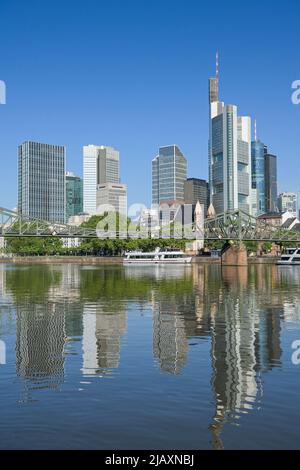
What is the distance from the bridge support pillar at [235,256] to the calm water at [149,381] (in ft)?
346

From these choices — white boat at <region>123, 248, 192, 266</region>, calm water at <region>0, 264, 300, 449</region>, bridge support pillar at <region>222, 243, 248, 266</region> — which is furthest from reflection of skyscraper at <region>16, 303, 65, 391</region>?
A: white boat at <region>123, 248, 192, 266</region>

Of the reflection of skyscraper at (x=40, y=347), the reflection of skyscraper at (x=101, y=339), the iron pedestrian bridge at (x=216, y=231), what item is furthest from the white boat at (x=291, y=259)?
the reflection of skyscraper at (x=40, y=347)

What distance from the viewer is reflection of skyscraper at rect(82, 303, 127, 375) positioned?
20828 millimetres

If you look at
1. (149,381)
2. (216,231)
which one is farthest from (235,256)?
(149,381)

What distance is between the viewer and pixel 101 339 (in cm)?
2583

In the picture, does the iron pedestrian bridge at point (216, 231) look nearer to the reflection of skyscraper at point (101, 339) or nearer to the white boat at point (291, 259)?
the white boat at point (291, 259)

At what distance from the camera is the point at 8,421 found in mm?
14398

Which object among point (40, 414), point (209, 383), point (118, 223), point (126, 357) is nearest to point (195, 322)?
point (126, 357)

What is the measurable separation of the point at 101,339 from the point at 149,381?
25.5ft

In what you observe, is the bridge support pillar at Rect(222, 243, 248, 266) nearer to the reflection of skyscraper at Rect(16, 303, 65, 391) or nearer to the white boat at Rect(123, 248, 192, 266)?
the white boat at Rect(123, 248, 192, 266)

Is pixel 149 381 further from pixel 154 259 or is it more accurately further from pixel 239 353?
pixel 154 259

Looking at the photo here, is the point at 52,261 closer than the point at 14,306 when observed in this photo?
No

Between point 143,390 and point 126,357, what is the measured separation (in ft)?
15.7
